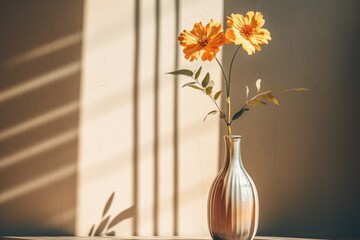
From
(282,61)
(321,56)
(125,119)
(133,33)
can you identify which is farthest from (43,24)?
(321,56)

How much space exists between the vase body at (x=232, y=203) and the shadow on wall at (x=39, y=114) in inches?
19.1

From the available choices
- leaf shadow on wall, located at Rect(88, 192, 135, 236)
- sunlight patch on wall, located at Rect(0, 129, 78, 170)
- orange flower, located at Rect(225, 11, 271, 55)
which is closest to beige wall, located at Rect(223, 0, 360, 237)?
orange flower, located at Rect(225, 11, 271, 55)

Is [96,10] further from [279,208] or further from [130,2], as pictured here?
[279,208]

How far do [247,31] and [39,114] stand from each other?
2.34ft

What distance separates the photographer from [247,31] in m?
1.32

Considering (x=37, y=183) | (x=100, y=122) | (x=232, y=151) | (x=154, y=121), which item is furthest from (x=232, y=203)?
(x=37, y=183)

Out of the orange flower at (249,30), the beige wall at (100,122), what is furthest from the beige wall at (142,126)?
the orange flower at (249,30)

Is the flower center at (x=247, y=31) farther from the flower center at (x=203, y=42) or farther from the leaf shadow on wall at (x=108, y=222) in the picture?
the leaf shadow on wall at (x=108, y=222)

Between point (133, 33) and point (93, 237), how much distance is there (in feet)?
2.24

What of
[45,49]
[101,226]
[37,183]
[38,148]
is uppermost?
[45,49]

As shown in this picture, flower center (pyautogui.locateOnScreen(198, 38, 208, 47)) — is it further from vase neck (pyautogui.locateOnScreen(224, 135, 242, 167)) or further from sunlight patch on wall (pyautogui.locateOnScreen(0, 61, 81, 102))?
sunlight patch on wall (pyautogui.locateOnScreen(0, 61, 81, 102))

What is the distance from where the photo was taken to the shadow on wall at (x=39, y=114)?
4.87 ft

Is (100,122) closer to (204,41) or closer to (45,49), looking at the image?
(45,49)

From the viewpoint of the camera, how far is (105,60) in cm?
153
